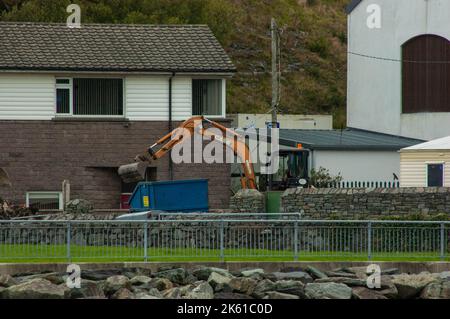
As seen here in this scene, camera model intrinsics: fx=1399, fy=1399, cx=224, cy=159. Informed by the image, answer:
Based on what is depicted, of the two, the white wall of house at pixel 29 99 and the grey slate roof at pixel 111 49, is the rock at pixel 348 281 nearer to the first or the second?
the grey slate roof at pixel 111 49

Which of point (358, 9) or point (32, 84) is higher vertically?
point (358, 9)

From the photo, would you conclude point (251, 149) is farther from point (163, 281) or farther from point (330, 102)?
point (330, 102)

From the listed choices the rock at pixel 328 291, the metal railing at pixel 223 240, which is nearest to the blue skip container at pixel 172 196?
the metal railing at pixel 223 240

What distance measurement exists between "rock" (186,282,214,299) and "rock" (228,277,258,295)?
27.1 inches

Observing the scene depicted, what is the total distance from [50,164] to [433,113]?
61.1ft

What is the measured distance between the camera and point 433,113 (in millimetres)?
58344

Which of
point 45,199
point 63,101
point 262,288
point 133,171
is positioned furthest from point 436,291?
point 63,101

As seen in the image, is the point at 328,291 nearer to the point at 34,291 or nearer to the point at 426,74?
the point at 34,291

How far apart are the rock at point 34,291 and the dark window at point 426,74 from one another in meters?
30.9

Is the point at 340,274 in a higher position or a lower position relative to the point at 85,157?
lower

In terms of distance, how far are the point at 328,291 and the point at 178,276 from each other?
3.60 metres

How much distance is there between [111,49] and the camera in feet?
159

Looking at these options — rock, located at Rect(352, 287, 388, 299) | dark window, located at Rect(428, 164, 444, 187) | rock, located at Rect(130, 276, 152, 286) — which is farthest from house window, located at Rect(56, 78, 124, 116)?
rock, located at Rect(352, 287, 388, 299)
